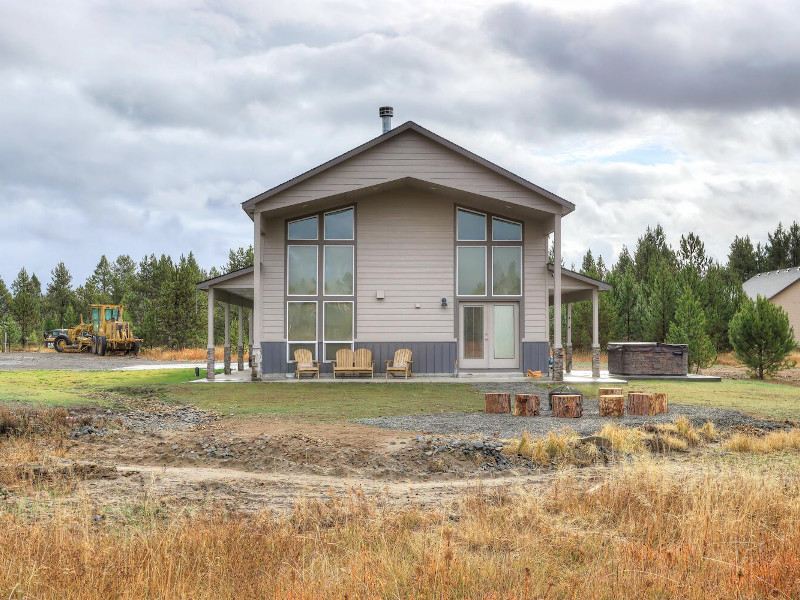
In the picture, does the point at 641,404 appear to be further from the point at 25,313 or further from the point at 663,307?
the point at 25,313

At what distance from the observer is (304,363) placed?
63.4 ft

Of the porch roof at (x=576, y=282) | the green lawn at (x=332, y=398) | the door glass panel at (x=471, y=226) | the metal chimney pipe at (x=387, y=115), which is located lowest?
the green lawn at (x=332, y=398)

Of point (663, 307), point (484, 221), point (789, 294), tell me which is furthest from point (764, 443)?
point (789, 294)

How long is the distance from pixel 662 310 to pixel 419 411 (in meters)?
18.3

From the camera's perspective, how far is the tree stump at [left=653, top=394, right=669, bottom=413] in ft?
39.7

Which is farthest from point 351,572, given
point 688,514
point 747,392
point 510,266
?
point 510,266

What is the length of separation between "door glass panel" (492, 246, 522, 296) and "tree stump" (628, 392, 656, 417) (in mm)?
8242

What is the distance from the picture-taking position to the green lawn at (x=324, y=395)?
1278 centimetres

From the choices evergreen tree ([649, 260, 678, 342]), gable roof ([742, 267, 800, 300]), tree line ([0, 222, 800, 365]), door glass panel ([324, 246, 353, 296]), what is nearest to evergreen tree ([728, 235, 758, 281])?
tree line ([0, 222, 800, 365])

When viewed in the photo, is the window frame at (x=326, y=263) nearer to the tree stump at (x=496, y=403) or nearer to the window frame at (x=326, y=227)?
the window frame at (x=326, y=227)

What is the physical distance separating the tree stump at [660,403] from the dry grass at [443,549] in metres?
6.26

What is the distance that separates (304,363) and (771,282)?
121 ft

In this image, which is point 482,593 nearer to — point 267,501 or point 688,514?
point 688,514

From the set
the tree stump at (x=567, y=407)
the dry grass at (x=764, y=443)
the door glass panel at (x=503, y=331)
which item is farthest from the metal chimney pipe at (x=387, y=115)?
the dry grass at (x=764, y=443)
